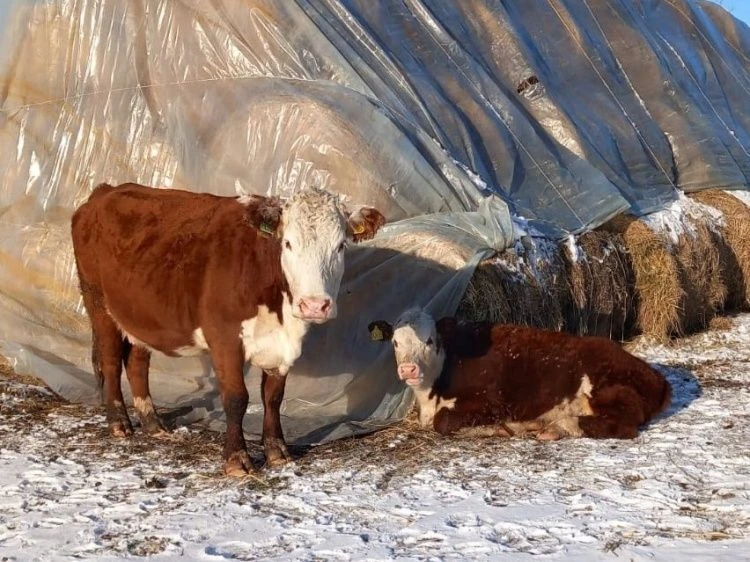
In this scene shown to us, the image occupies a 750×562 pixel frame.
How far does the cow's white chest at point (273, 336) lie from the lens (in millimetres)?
5910

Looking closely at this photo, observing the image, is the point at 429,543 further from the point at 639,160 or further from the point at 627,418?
the point at 639,160

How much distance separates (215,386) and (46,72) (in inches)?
151

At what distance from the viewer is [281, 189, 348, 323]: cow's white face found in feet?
18.1

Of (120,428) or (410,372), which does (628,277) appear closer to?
(410,372)

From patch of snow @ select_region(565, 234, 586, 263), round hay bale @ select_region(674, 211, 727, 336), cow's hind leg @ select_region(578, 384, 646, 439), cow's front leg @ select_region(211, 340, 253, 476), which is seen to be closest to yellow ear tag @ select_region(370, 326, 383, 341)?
cow's front leg @ select_region(211, 340, 253, 476)

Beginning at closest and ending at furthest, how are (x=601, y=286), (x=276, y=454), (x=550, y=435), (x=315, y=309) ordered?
(x=315, y=309), (x=276, y=454), (x=550, y=435), (x=601, y=286)

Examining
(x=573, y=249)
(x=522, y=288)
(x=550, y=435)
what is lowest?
(x=550, y=435)

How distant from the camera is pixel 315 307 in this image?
17.9 ft

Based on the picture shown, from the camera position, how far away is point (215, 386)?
302 inches

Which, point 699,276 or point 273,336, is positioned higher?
point 699,276

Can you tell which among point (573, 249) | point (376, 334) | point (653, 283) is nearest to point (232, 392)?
point (376, 334)

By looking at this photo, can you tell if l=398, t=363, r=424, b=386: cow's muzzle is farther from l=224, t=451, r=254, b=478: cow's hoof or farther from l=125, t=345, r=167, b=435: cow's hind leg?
l=125, t=345, r=167, b=435: cow's hind leg

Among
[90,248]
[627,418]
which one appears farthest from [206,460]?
[627,418]

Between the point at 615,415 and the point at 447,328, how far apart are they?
1.30 m
